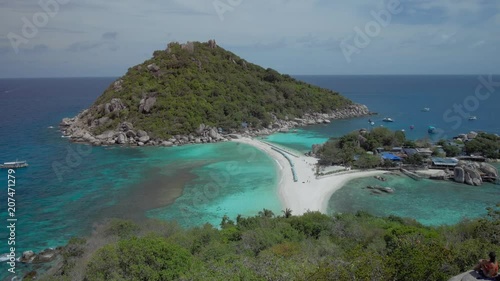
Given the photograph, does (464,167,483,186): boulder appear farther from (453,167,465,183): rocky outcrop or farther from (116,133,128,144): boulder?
(116,133,128,144): boulder

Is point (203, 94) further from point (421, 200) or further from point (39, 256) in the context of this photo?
point (39, 256)

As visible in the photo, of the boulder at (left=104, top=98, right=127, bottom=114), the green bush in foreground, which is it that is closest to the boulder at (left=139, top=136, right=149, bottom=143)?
the boulder at (left=104, top=98, right=127, bottom=114)

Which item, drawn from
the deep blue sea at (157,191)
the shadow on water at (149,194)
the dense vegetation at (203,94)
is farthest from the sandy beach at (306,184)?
the dense vegetation at (203,94)

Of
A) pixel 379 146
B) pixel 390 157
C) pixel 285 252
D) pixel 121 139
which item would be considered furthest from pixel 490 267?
pixel 121 139

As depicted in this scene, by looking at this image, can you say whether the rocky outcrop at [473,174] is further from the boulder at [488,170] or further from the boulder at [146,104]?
the boulder at [146,104]

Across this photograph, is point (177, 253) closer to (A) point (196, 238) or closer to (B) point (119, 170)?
(A) point (196, 238)
